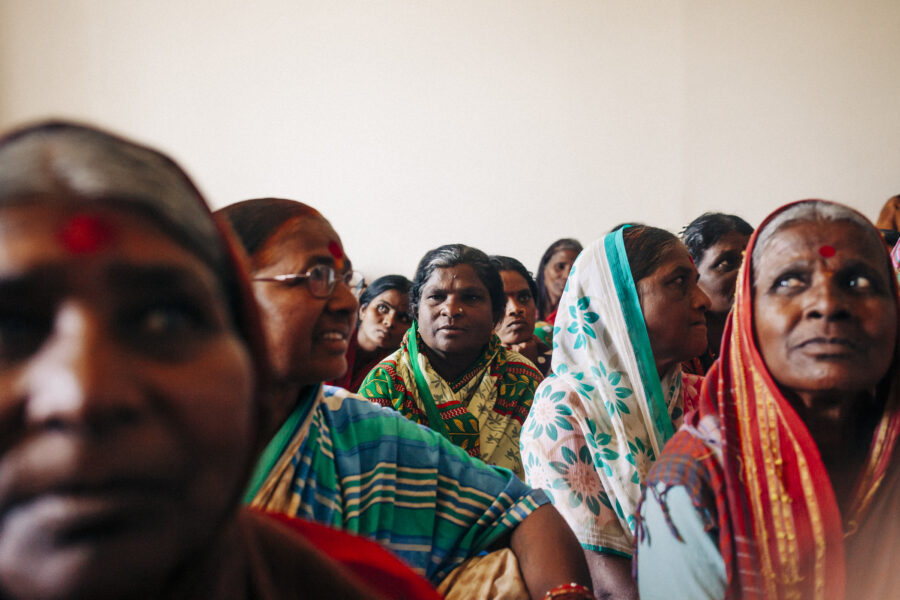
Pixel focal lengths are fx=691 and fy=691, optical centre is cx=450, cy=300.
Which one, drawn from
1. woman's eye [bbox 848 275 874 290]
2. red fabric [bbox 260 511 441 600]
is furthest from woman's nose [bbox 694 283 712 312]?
red fabric [bbox 260 511 441 600]

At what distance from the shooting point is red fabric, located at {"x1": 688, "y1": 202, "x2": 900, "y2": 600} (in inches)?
52.4

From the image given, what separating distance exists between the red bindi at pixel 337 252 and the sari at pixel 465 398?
131cm

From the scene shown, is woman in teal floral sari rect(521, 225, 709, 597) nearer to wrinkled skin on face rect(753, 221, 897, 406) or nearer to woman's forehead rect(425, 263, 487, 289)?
wrinkled skin on face rect(753, 221, 897, 406)

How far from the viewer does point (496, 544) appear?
1.47m

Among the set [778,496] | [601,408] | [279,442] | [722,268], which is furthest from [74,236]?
[722,268]

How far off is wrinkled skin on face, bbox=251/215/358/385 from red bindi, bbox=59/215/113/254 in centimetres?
98

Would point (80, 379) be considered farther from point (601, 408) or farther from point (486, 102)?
point (486, 102)

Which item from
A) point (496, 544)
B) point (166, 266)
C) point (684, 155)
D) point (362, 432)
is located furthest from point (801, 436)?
point (684, 155)

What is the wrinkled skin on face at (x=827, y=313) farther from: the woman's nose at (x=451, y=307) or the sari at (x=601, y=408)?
the woman's nose at (x=451, y=307)

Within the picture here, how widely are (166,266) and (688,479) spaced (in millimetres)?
1157

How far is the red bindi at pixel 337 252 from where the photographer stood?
5.21ft

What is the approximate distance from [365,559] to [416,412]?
206 cm

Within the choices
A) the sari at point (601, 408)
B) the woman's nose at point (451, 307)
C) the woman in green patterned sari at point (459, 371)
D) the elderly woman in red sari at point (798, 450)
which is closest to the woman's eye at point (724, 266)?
the sari at point (601, 408)

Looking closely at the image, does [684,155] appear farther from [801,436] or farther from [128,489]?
[128,489]
